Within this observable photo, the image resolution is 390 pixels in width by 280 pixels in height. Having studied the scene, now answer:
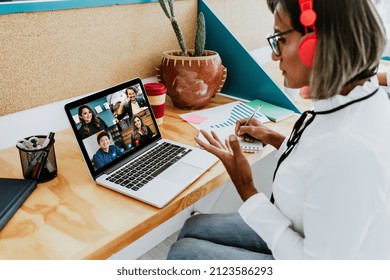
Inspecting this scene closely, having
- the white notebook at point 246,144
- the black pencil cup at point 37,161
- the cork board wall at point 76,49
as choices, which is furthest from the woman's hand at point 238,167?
the cork board wall at point 76,49

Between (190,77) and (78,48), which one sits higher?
(78,48)

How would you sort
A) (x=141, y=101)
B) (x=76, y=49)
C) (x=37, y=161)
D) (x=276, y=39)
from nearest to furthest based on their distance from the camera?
(x=276, y=39) → (x=37, y=161) → (x=141, y=101) → (x=76, y=49)

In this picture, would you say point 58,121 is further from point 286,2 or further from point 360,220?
point 360,220

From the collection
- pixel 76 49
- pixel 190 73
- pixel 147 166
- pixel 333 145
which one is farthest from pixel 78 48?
pixel 333 145

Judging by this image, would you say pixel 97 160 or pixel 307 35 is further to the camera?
pixel 97 160

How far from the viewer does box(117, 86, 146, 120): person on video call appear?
1.02 metres

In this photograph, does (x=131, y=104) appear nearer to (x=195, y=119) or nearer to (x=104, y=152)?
(x=104, y=152)

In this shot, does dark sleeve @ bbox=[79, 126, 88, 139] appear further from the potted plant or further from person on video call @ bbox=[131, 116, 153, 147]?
the potted plant

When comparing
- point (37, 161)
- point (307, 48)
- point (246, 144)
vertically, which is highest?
point (307, 48)

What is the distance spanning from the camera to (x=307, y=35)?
0.68 meters

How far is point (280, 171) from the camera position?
0.78 meters

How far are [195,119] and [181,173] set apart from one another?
38cm

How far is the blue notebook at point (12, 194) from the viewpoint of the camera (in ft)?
2.47
